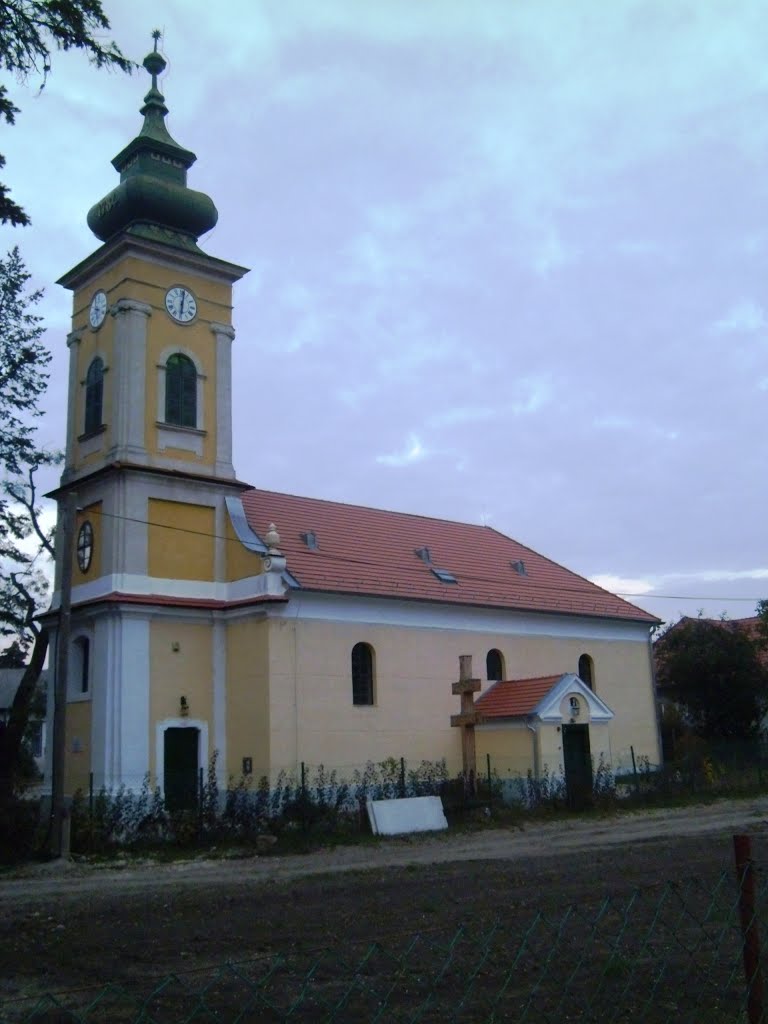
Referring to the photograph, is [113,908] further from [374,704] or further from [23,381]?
[23,381]

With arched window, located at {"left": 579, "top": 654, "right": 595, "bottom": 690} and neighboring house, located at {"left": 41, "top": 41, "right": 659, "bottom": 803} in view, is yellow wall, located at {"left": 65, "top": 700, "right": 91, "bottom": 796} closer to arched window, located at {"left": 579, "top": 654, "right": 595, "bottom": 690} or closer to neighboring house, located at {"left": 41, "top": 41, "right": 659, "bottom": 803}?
neighboring house, located at {"left": 41, "top": 41, "right": 659, "bottom": 803}

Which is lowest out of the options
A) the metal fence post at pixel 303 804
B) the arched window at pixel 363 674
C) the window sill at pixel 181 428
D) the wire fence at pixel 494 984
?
the wire fence at pixel 494 984

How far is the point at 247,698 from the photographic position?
1014 inches

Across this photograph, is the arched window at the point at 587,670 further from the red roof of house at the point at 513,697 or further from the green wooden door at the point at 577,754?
the green wooden door at the point at 577,754

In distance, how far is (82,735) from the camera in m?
25.5

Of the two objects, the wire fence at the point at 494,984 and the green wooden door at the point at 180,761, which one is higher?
the green wooden door at the point at 180,761

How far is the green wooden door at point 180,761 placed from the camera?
24.8 meters

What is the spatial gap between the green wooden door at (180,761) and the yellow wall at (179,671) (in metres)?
0.39

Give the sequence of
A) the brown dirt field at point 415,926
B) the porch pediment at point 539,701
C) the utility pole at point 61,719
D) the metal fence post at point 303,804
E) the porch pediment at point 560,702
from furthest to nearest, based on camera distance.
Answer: the porch pediment at point 539,701
the porch pediment at point 560,702
the metal fence post at point 303,804
the utility pole at point 61,719
the brown dirt field at point 415,926

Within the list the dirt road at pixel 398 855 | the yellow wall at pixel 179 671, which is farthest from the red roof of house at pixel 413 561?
the dirt road at pixel 398 855

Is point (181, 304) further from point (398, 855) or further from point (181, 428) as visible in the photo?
point (398, 855)

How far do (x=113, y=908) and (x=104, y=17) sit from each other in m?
11.4

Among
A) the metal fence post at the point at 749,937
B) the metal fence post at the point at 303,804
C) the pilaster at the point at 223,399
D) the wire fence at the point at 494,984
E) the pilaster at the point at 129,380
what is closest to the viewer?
the metal fence post at the point at 749,937

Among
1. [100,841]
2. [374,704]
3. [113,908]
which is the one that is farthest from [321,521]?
[113,908]
